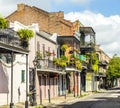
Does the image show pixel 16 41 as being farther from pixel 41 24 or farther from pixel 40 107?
pixel 41 24

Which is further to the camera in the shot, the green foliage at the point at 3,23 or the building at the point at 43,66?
the building at the point at 43,66

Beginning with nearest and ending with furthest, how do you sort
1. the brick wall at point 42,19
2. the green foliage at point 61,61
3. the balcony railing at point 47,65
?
the balcony railing at point 47,65
the green foliage at point 61,61
the brick wall at point 42,19

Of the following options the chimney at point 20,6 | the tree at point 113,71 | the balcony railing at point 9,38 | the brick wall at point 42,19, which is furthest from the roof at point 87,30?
the balcony railing at point 9,38

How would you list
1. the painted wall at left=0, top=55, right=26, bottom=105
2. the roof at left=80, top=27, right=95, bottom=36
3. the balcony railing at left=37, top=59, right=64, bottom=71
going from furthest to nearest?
the roof at left=80, top=27, right=95, bottom=36 → the balcony railing at left=37, top=59, right=64, bottom=71 → the painted wall at left=0, top=55, right=26, bottom=105

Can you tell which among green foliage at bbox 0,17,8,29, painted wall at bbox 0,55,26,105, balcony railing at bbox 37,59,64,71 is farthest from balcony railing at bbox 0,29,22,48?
balcony railing at bbox 37,59,64,71

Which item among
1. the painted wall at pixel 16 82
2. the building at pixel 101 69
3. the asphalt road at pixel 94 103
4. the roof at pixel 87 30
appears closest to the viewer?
the painted wall at pixel 16 82

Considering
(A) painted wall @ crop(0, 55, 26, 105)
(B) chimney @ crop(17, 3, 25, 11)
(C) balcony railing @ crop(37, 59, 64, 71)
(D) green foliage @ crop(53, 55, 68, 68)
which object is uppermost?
(B) chimney @ crop(17, 3, 25, 11)

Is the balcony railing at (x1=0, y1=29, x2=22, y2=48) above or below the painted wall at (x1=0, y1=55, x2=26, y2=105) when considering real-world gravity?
above

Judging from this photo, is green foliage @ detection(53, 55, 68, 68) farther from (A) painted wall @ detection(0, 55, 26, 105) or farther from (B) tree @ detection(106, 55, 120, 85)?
(B) tree @ detection(106, 55, 120, 85)

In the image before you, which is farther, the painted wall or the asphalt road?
the asphalt road

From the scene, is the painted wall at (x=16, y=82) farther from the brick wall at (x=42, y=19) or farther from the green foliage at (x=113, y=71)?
the green foliage at (x=113, y=71)

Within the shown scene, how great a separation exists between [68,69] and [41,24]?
8069mm

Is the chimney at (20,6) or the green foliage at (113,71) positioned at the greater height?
the chimney at (20,6)

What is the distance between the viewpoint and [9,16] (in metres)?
58.5
